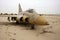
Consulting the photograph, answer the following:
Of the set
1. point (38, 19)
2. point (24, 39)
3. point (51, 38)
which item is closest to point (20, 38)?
point (24, 39)

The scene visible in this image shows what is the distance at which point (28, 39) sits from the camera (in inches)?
251

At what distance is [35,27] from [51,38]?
2675 mm

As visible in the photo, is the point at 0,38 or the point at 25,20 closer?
the point at 0,38

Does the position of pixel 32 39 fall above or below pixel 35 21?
below

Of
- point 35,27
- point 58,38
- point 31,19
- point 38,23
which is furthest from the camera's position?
point 35,27

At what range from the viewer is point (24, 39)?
6383 mm

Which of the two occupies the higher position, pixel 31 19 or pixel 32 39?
pixel 31 19

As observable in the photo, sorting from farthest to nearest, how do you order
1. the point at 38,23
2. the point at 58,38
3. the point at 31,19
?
the point at 31,19, the point at 38,23, the point at 58,38

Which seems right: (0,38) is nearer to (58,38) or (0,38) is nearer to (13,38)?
(13,38)

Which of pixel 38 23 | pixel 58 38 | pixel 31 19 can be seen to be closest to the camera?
pixel 58 38

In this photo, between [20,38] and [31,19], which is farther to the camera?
[31,19]

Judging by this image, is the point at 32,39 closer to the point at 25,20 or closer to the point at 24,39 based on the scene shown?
the point at 24,39

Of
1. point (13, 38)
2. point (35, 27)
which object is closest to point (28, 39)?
point (13, 38)

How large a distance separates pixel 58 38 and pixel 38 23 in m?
1.81
